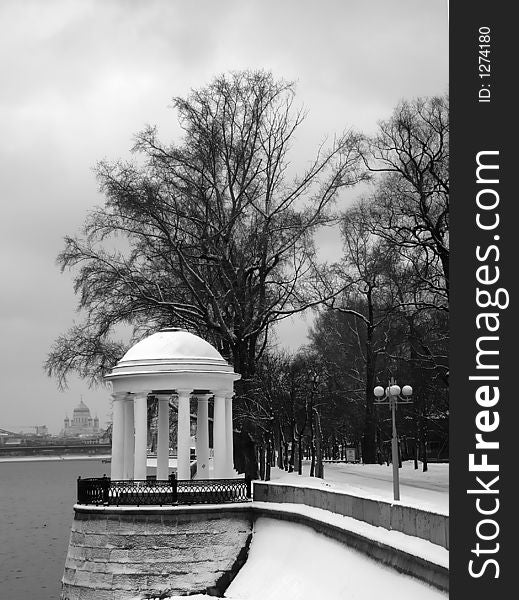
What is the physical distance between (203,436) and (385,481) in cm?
1215

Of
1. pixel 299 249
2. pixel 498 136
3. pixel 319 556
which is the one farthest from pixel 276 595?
pixel 299 249

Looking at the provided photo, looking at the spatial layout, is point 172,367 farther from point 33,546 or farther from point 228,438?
point 33,546

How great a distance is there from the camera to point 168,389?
2841cm

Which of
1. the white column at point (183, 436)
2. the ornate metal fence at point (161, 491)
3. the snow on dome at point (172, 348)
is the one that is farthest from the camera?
the snow on dome at point (172, 348)

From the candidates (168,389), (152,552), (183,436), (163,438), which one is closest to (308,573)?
(152,552)

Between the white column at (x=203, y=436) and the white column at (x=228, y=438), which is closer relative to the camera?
the white column at (x=228, y=438)

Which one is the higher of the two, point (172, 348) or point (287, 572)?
point (172, 348)

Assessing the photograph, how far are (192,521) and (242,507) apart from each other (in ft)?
4.86

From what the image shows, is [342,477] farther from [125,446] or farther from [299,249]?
[125,446]

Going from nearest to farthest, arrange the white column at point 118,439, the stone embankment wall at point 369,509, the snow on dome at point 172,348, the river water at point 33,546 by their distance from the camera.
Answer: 1. the stone embankment wall at point 369,509
2. the snow on dome at point 172,348
3. the white column at point 118,439
4. the river water at point 33,546

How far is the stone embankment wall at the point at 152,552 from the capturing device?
25250 mm

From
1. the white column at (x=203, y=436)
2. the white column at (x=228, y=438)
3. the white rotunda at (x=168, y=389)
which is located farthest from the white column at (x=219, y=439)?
the white column at (x=203, y=436)

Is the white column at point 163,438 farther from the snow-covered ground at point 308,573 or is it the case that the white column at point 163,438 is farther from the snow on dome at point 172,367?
the snow-covered ground at point 308,573

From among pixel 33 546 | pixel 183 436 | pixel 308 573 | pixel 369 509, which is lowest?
pixel 33 546
